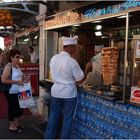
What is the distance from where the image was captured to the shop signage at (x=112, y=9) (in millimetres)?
4238

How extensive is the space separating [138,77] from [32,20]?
7.79 meters

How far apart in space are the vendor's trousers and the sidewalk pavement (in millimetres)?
1101

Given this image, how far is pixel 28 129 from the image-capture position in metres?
7.01

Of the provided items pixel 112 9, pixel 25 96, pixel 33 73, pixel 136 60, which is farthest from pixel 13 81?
pixel 136 60

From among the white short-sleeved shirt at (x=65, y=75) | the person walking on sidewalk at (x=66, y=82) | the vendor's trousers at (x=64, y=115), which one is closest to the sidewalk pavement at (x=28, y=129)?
the vendor's trousers at (x=64, y=115)

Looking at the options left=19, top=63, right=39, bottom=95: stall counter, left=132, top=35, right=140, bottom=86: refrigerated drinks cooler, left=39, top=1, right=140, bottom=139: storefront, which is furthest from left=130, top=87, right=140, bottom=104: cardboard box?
left=19, top=63, right=39, bottom=95: stall counter

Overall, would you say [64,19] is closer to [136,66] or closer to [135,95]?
[136,66]

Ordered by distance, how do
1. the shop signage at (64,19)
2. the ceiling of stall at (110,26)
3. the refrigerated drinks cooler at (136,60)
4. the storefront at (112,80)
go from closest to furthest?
1. the storefront at (112,80)
2. the refrigerated drinks cooler at (136,60)
3. the ceiling of stall at (110,26)
4. the shop signage at (64,19)

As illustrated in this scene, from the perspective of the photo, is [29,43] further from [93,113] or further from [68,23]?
[93,113]

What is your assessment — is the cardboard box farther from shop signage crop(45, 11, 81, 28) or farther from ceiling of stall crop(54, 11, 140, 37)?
shop signage crop(45, 11, 81, 28)

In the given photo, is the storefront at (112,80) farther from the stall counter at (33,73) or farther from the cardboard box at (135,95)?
the stall counter at (33,73)

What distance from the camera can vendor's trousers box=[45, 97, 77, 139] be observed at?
16.6 ft

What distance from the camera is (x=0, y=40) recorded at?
2098 centimetres

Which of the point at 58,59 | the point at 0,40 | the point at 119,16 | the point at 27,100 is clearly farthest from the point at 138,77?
the point at 0,40
